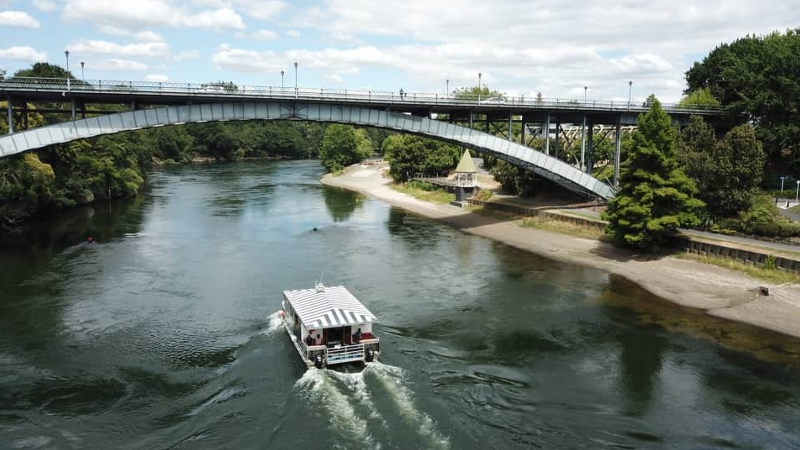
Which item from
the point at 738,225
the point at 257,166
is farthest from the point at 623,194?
the point at 257,166

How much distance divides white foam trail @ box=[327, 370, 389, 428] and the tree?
32.1 meters

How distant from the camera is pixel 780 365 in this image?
106 ft

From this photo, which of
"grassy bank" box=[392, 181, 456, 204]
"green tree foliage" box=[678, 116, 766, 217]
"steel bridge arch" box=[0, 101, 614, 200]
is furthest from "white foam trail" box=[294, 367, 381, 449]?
"grassy bank" box=[392, 181, 456, 204]

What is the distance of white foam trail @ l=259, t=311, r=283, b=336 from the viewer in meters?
36.4

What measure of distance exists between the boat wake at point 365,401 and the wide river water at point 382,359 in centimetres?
9

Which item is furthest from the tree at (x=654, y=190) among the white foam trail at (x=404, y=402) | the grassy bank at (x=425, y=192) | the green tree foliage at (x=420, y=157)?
the green tree foliage at (x=420, y=157)

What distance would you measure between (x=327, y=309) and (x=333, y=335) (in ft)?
5.99

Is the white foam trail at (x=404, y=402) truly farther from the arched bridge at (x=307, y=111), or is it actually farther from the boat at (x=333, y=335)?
the arched bridge at (x=307, y=111)

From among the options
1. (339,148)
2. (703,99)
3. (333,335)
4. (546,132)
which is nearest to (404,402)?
(333,335)

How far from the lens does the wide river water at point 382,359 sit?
83.5 feet

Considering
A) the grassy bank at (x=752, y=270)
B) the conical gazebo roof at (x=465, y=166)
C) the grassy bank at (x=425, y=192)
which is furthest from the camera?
the grassy bank at (x=425, y=192)

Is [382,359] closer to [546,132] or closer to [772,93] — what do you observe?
[546,132]

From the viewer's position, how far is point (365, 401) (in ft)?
90.1

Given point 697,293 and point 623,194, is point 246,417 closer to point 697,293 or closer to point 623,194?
point 697,293
